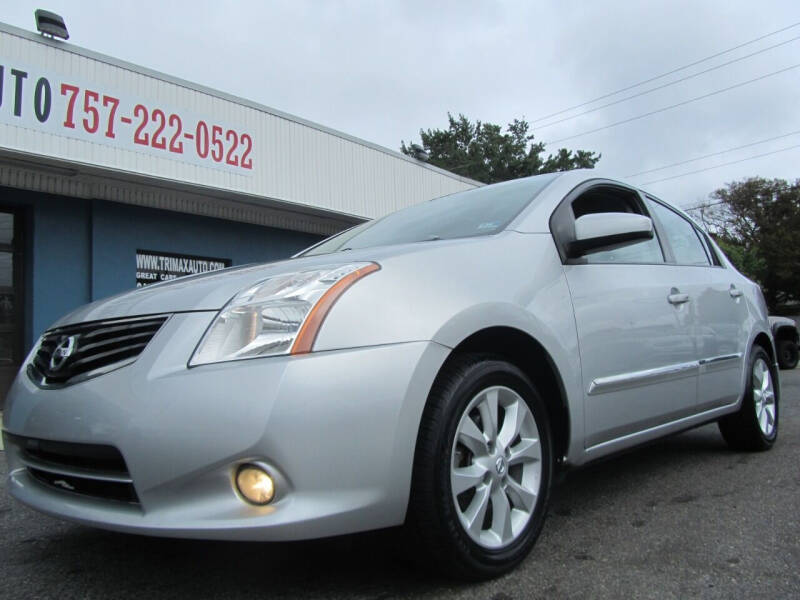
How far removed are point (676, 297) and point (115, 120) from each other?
716 cm

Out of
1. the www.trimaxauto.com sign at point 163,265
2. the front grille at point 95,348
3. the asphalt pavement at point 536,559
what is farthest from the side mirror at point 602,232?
the www.trimaxauto.com sign at point 163,265

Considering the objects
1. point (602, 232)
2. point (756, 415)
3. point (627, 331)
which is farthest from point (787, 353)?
point (602, 232)

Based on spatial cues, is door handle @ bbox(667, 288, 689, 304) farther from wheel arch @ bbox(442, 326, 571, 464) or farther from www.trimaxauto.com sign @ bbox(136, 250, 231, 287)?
www.trimaxauto.com sign @ bbox(136, 250, 231, 287)

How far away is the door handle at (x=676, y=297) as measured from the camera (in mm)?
2962

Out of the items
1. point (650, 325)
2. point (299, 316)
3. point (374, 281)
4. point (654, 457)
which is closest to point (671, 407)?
point (650, 325)

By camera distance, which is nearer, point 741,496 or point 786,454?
point 741,496

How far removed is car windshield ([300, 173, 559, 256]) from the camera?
2.60 meters

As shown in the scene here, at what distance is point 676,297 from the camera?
3.00m

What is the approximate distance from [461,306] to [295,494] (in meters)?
0.77

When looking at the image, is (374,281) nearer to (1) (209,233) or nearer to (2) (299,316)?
(2) (299,316)

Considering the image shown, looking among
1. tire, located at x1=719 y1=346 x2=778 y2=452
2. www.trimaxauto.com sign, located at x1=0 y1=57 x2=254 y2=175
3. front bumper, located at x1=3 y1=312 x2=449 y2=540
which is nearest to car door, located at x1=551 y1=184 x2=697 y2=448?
tire, located at x1=719 y1=346 x2=778 y2=452

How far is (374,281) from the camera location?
1.86 metres

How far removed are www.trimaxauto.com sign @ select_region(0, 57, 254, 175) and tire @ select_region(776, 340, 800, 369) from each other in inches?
378

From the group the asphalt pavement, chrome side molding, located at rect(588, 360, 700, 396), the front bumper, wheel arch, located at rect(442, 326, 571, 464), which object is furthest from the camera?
chrome side molding, located at rect(588, 360, 700, 396)
